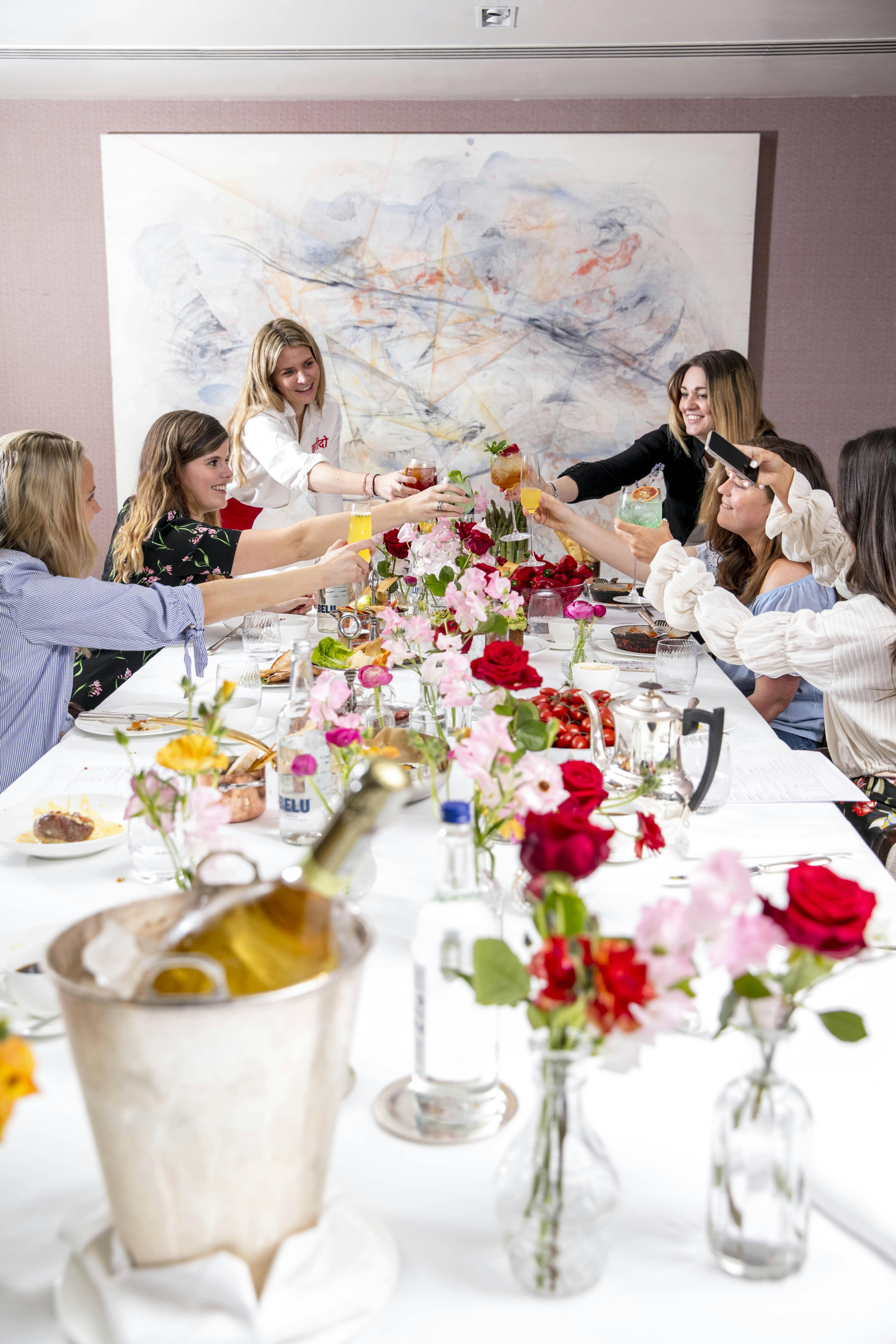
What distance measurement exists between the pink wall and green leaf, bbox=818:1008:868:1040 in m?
4.20

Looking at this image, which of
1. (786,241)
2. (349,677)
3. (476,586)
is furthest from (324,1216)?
(786,241)

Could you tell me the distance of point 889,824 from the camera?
1.83 metres

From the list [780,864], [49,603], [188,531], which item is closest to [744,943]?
[780,864]

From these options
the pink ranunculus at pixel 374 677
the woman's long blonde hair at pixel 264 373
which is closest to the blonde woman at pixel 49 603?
the pink ranunculus at pixel 374 677

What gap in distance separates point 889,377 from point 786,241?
692 millimetres

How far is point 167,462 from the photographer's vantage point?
284cm

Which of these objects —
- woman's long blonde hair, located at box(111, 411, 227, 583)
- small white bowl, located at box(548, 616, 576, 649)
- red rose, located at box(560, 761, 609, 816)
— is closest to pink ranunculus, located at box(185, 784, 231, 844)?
red rose, located at box(560, 761, 609, 816)

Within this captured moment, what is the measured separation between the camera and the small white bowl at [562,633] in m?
2.54

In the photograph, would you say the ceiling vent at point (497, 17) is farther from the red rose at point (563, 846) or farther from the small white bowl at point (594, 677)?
the red rose at point (563, 846)

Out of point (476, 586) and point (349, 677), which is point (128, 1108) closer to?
point (476, 586)

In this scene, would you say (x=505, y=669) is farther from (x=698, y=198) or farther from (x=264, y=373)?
(x=698, y=198)

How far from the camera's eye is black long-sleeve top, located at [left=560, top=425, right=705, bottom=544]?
3.76 metres

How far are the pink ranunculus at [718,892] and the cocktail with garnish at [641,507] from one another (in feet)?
7.37

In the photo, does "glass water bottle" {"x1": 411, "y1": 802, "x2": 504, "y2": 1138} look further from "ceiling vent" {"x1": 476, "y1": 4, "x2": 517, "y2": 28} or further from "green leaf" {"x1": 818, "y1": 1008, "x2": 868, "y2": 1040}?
"ceiling vent" {"x1": 476, "y1": 4, "x2": 517, "y2": 28}
